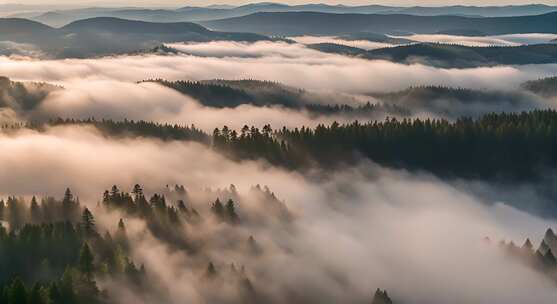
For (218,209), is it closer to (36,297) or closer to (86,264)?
(86,264)

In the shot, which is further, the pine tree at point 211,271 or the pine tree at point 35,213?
the pine tree at point 35,213

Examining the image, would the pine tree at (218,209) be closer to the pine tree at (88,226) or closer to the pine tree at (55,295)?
the pine tree at (88,226)

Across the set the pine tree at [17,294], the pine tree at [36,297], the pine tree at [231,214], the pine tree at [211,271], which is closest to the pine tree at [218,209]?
the pine tree at [231,214]

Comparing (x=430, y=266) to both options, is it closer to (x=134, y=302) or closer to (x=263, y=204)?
(x=263, y=204)

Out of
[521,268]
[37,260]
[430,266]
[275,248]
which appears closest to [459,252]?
[430,266]

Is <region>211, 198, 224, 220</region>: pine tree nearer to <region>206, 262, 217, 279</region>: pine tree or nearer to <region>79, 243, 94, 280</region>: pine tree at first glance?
<region>206, 262, 217, 279</region>: pine tree

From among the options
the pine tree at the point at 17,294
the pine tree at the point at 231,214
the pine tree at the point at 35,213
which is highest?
the pine tree at the point at 17,294

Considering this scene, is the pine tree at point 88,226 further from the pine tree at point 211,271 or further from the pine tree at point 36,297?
the pine tree at point 36,297

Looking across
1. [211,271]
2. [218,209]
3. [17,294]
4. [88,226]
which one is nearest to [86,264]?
[17,294]

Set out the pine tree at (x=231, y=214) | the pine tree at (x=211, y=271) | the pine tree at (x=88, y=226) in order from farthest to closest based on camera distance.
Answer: the pine tree at (x=231, y=214)
the pine tree at (x=88, y=226)
the pine tree at (x=211, y=271)

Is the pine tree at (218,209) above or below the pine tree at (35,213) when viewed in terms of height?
above

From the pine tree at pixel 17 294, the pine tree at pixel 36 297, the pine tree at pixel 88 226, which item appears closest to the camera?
the pine tree at pixel 17 294
